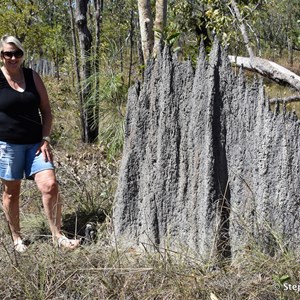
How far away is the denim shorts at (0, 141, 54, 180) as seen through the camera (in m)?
3.79

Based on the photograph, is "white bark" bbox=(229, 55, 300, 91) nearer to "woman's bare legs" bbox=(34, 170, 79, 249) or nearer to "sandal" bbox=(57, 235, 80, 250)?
"woman's bare legs" bbox=(34, 170, 79, 249)

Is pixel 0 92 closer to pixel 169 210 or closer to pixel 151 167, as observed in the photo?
pixel 151 167

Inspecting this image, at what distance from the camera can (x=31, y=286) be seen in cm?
315

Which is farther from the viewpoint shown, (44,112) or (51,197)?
(44,112)

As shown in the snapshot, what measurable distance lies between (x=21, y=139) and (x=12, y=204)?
49cm

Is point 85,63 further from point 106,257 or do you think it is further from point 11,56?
point 106,257

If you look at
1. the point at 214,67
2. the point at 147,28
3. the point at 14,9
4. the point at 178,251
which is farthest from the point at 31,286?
the point at 14,9

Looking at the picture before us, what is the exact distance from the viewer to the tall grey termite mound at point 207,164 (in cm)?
A: 330

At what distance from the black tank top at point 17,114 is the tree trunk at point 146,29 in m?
1.58

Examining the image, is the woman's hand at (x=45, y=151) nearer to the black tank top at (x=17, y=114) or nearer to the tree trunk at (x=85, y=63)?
the black tank top at (x=17, y=114)

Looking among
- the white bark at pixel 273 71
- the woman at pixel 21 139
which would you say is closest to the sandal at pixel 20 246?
the woman at pixel 21 139

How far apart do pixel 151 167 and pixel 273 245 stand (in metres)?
0.97

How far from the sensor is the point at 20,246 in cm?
374

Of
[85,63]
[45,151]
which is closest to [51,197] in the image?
[45,151]
